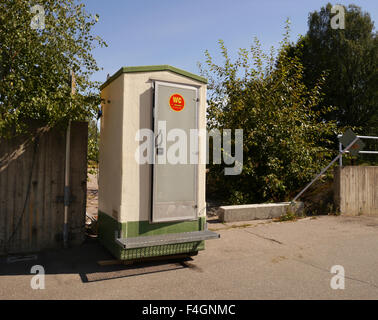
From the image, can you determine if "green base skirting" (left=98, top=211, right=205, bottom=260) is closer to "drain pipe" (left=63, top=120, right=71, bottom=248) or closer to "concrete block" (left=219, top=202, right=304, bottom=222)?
"drain pipe" (left=63, top=120, right=71, bottom=248)

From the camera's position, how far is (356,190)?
9078 millimetres

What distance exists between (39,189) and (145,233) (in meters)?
2.17

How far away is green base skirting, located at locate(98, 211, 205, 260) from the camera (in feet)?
14.7

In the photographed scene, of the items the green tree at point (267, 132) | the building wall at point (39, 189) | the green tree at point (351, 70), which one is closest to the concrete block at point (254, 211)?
the green tree at point (267, 132)

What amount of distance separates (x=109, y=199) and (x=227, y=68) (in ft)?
22.8

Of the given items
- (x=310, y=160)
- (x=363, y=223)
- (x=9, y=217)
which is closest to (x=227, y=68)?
(x=310, y=160)

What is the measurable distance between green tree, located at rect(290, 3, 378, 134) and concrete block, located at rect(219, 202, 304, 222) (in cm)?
1692

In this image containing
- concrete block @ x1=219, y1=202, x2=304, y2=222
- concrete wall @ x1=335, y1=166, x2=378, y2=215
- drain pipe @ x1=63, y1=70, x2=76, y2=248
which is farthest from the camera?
concrete wall @ x1=335, y1=166, x2=378, y2=215

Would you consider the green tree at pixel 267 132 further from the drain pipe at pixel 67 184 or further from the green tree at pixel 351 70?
the green tree at pixel 351 70

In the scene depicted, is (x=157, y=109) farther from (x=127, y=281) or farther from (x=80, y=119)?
(x=127, y=281)

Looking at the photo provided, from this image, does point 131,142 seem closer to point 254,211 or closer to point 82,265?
point 82,265

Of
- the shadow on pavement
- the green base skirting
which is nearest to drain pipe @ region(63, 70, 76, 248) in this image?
the shadow on pavement

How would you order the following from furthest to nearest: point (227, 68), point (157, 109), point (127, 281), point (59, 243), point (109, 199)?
1. point (227, 68)
2. point (59, 243)
3. point (109, 199)
4. point (157, 109)
5. point (127, 281)
